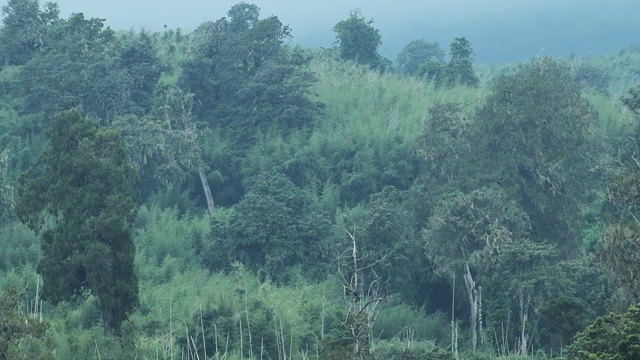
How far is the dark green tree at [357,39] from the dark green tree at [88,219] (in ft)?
81.3

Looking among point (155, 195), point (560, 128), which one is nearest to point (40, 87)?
point (155, 195)

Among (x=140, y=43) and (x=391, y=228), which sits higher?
(x=140, y=43)

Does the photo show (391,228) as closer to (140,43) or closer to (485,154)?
(485,154)

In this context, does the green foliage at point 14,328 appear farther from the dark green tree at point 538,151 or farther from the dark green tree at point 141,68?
→ the dark green tree at point 141,68

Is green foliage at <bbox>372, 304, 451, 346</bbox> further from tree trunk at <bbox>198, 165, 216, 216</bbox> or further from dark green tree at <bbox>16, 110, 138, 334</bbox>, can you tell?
tree trunk at <bbox>198, 165, 216, 216</bbox>

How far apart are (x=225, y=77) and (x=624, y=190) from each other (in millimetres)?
20846

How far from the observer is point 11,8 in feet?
136

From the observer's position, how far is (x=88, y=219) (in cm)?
2542

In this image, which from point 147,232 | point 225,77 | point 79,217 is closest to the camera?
point 79,217

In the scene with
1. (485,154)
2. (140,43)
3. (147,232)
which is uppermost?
(140,43)

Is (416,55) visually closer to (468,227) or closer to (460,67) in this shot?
(460,67)

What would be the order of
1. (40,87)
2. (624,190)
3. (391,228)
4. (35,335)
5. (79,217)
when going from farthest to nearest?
1. (40,87)
2. (391,228)
3. (79,217)
4. (624,190)
5. (35,335)

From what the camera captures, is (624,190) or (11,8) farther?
(11,8)

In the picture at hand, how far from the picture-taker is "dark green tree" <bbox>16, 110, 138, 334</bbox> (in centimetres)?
2533
